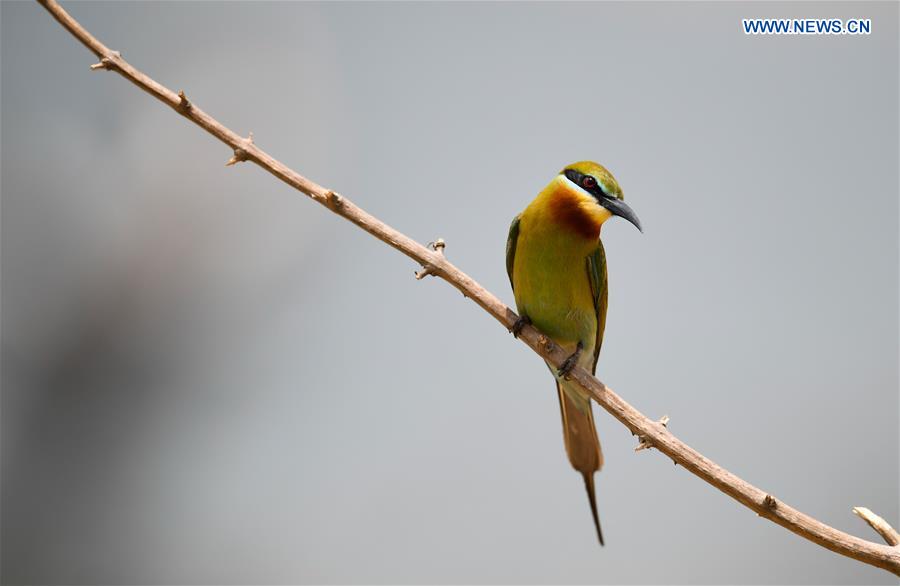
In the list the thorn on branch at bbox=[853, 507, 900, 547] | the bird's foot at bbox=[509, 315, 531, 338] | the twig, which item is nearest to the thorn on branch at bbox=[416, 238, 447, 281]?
the twig

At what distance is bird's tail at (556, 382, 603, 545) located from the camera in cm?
218

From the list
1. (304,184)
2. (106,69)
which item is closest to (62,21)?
(106,69)

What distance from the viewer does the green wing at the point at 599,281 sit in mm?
2207

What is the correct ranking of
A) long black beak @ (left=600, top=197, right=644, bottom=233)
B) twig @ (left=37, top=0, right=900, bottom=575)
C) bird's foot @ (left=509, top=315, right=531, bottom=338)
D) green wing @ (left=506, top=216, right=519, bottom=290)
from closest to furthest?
twig @ (left=37, top=0, right=900, bottom=575)
long black beak @ (left=600, top=197, right=644, bottom=233)
bird's foot @ (left=509, top=315, right=531, bottom=338)
green wing @ (left=506, top=216, right=519, bottom=290)

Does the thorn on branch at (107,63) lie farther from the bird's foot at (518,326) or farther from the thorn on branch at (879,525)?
the thorn on branch at (879,525)

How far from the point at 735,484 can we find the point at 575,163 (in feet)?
3.40

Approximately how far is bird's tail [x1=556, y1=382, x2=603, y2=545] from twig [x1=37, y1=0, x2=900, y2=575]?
0.40 meters

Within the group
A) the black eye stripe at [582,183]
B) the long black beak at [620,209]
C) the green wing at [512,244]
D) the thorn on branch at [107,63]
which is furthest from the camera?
the green wing at [512,244]

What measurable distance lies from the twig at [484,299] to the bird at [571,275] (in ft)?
1.18

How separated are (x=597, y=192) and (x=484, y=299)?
1.65 ft

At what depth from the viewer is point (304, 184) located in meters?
1.62

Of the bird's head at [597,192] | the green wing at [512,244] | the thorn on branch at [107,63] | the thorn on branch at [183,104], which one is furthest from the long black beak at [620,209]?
the thorn on branch at [107,63]

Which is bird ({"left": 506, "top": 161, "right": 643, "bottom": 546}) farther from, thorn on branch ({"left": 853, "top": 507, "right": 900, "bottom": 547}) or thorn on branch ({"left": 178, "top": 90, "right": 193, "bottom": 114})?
thorn on branch ({"left": 178, "top": 90, "right": 193, "bottom": 114})

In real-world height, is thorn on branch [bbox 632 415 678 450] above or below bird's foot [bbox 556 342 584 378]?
below
